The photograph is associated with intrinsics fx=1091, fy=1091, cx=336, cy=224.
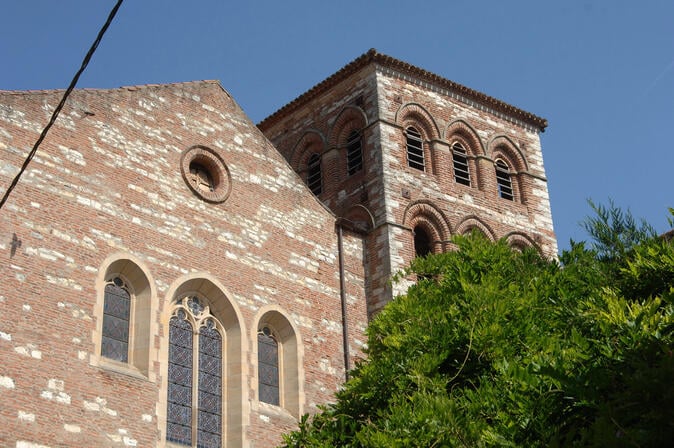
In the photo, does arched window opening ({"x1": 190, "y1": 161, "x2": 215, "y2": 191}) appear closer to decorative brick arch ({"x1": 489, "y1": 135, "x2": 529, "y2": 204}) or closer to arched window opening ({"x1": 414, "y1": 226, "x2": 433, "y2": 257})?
arched window opening ({"x1": 414, "y1": 226, "x2": 433, "y2": 257})

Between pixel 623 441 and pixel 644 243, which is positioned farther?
pixel 644 243

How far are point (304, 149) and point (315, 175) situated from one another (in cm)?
90

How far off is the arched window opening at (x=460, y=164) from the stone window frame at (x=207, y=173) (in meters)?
7.20

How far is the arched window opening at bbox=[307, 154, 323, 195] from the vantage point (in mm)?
24438

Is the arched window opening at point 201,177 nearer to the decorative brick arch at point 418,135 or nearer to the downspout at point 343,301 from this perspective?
the downspout at point 343,301

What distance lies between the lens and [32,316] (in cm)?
1438

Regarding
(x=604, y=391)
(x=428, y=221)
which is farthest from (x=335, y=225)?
(x=604, y=391)

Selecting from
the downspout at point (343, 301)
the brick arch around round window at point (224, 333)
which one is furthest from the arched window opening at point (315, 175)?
the brick arch around round window at point (224, 333)

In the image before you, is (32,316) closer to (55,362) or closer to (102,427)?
(55,362)

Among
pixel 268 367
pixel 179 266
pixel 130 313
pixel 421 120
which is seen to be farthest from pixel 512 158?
pixel 130 313

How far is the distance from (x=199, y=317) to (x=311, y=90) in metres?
9.67

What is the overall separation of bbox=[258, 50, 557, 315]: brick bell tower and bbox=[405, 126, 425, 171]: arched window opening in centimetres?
3

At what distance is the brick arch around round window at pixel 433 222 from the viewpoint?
22.3 meters

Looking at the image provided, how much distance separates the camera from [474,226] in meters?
23.2
